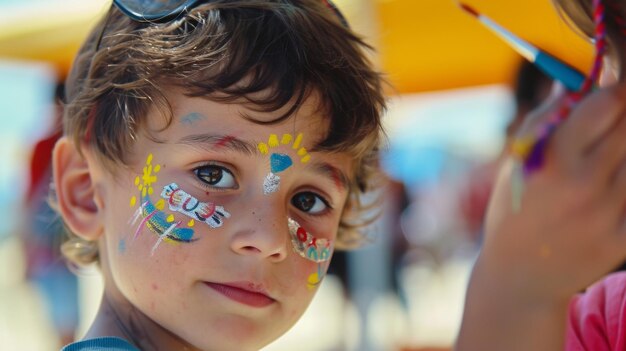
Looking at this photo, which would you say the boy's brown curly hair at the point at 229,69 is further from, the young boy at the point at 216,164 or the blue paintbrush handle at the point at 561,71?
the blue paintbrush handle at the point at 561,71

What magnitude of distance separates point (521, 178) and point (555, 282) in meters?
0.12

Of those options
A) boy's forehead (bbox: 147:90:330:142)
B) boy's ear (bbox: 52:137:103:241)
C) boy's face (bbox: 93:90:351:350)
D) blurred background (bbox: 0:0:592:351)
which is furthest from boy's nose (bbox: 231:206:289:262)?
blurred background (bbox: 0:0:592:351)

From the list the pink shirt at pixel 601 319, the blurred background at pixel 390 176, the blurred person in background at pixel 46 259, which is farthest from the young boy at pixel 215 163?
the blurred person in background at pixel 46 259

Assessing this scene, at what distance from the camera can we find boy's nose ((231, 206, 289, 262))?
3.80 ft

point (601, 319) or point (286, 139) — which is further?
point (601, 319)

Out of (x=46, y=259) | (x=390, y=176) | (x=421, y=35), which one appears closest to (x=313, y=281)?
(x=390, y=176)

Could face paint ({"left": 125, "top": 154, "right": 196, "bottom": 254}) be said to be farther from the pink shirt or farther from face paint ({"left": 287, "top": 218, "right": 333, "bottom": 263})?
the pink shirt

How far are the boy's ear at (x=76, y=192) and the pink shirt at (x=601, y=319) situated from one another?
763 mm

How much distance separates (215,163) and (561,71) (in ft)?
1.60

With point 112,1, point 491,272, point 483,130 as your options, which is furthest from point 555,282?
point 483,130

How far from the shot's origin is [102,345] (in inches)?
45.7

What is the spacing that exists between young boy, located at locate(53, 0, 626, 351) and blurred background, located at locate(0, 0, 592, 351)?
3.81ft

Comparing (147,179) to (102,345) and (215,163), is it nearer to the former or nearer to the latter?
(215,163)

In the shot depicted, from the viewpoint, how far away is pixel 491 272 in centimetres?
95
